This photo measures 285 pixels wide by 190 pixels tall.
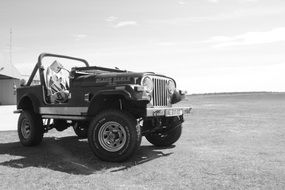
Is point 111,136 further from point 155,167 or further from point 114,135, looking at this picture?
point 155,167

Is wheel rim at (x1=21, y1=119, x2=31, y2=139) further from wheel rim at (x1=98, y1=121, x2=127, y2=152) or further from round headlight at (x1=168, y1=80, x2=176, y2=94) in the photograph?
round headlight at (x1=168, y1=80, x2=176, y2=94)

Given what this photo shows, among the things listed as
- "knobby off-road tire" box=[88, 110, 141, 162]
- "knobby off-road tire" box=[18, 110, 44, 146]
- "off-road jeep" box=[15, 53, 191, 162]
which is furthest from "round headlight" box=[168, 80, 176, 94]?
"knobby off-road tire" box=[18, 110, 44, 146]

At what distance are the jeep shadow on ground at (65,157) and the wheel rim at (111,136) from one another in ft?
0.95

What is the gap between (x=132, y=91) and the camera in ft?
18.9

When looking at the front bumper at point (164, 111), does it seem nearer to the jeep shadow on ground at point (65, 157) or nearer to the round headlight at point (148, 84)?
the round headlight at point (148, 84)

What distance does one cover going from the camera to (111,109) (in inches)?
240

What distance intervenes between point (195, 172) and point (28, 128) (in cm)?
452

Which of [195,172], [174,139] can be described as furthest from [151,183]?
[174,139]

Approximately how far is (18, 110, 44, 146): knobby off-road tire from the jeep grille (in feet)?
9.76

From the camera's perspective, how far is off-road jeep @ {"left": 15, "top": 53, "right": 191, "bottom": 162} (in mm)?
5863

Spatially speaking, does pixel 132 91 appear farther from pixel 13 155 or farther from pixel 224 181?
pixel 13 155

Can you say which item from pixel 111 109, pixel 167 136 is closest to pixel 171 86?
pixel 167 136

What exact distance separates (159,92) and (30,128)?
3.18 m

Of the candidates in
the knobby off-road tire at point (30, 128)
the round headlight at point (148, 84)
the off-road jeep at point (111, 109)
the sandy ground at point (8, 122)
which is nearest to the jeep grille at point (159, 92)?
the off-road jeep at point (111, 109)
